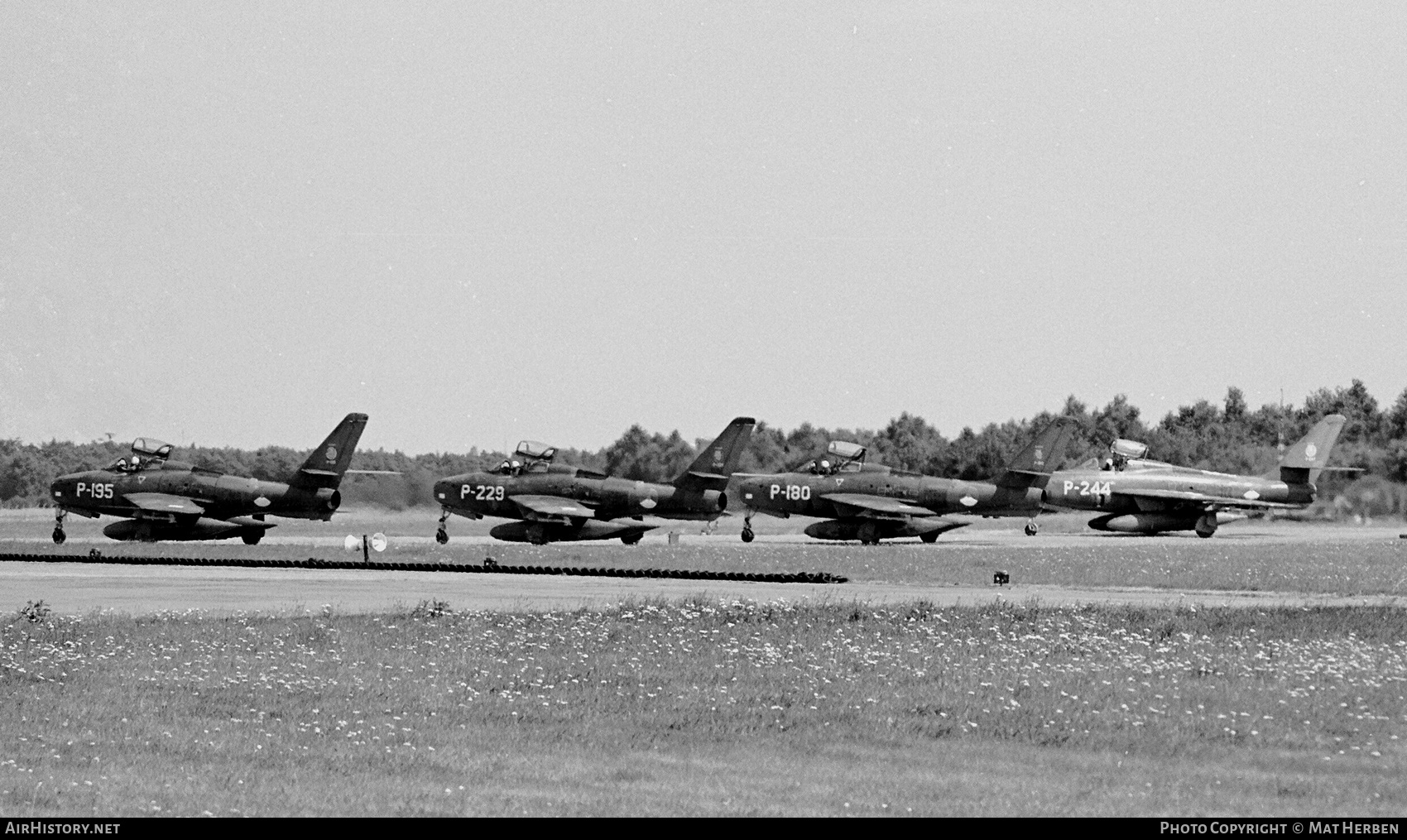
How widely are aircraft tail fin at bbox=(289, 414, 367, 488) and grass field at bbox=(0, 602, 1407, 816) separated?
32.5 metres

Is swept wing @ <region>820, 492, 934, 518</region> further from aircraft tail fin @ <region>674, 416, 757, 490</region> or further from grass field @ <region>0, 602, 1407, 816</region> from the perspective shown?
grass field @ <region>0, 602, 1407, 816</region>

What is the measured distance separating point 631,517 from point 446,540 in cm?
736

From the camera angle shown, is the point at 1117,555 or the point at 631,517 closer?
the point at 1117,555

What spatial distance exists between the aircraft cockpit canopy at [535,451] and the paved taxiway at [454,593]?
21.0m

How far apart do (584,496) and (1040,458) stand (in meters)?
16.8

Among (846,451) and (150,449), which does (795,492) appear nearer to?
(846,451)

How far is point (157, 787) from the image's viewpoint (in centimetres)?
1309

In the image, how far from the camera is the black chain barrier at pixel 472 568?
36.8m

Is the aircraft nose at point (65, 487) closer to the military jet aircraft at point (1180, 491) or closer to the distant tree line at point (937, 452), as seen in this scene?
the distant tree line at point (937, 452)

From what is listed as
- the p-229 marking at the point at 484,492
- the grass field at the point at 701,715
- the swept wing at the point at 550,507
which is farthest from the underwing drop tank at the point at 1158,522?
the grass field at the point at 701,715

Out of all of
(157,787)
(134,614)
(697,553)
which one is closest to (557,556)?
(697,553)

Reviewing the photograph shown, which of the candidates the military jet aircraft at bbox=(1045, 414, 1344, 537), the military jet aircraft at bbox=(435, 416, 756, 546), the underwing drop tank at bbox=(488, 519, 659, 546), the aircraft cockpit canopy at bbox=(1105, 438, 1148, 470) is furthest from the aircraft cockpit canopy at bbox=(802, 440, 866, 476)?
the aircraft cockpit canopy at bbox=(1105, 438, 1148, 470)

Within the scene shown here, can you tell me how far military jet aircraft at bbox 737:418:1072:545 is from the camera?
196ft

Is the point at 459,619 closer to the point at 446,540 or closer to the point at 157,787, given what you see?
the point at 157,787
